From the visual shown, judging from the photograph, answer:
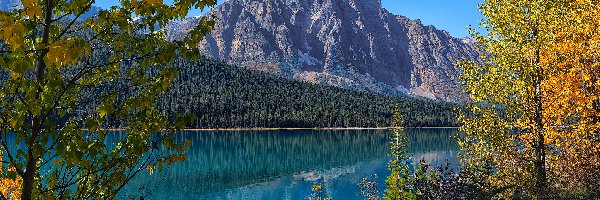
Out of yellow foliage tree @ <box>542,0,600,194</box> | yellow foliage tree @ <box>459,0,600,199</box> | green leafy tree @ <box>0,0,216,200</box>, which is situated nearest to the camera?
green leafy tree @ <box>0,0,216,200</box>

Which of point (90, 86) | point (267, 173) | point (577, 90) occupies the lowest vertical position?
point (267, 173)

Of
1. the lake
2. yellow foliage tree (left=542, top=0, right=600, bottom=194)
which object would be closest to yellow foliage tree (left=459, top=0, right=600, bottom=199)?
yellow foliage tree (left=542, top=0, right=600, bottom=194)

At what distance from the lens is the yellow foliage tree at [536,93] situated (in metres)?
14.1

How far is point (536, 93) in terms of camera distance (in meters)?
15.8

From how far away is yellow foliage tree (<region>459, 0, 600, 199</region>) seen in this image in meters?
14.1

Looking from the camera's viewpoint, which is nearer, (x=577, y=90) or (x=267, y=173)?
(x=577, y=90)

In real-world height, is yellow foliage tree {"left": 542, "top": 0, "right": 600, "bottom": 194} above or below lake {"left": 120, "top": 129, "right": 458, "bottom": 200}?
above

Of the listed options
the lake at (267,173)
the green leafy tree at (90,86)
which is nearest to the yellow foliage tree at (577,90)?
the green leafy tree at (90,86)

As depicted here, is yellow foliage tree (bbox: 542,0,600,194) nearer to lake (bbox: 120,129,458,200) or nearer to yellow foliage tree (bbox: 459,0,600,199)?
yellow foliage tree (bbox: 459,0,600,199)

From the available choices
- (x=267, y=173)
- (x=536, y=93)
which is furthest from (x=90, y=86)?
(x=267, y=173)

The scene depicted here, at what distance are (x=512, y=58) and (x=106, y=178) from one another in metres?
14.8

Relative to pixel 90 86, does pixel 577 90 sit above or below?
above

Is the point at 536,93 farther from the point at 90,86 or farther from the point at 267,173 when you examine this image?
the point at 267,173

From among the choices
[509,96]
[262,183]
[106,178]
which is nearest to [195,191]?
[262,183]
